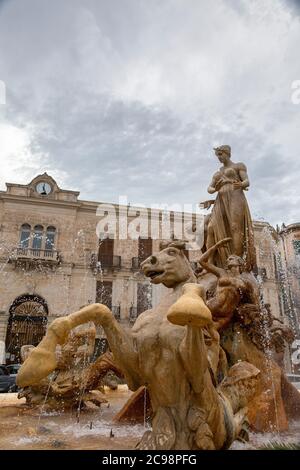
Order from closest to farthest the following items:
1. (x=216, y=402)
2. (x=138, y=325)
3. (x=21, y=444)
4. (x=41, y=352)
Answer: (x=41, y=352) → (x=216, y=402) → (x=138, y=325) → (x=21, y=444)

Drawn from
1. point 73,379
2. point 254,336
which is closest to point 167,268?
point 254,336

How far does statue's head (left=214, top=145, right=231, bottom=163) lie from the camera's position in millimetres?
6203

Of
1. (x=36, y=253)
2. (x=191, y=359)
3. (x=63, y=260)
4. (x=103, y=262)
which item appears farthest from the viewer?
(x=103, y=262)

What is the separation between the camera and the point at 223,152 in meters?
6.20

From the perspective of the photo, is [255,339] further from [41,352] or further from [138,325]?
[41,352]

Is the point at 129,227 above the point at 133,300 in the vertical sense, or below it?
above

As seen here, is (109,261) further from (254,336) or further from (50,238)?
(254,336)

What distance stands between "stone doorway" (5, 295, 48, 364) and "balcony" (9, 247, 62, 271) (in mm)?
2026

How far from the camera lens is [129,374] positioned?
251 centimetres

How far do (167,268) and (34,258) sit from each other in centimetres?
2162

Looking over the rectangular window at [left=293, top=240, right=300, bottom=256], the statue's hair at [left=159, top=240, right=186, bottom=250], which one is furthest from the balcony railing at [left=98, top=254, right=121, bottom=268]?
the statue's hair at [left=159, top=240, right=186, bottom=250]

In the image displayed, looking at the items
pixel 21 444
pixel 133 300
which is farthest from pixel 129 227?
pixel 21 444

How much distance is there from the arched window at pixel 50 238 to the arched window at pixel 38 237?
15.5 inches
